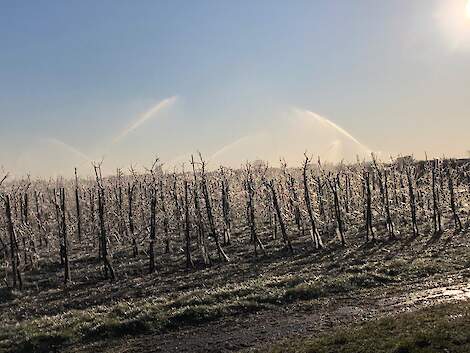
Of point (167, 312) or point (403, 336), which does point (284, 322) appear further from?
point (403, 336)

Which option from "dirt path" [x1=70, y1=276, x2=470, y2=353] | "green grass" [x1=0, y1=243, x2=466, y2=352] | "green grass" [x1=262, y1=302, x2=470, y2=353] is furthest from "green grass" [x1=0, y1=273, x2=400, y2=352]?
"green grass" [x1=262, y1=302, x2=470, y2=353]

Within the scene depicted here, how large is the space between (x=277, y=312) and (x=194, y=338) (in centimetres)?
645

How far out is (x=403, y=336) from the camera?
1844cm

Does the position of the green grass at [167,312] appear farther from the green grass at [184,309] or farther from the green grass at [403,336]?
the green grass at [403,336]

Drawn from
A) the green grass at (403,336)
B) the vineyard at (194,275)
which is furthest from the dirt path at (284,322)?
the green grass at (403,336)

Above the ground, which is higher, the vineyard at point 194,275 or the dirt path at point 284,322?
the vineyard at point 194,275

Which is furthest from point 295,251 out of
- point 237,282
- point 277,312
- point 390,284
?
point 277,312

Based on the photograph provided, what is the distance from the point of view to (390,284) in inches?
1373

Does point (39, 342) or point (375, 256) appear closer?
point (39, 342)

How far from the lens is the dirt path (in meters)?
22.9

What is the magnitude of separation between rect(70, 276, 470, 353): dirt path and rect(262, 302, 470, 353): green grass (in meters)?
2.26

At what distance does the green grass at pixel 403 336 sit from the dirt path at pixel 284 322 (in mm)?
2259

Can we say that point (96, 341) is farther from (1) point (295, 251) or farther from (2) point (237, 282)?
(1) point (295, 251)

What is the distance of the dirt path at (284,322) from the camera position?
22.9 meters
